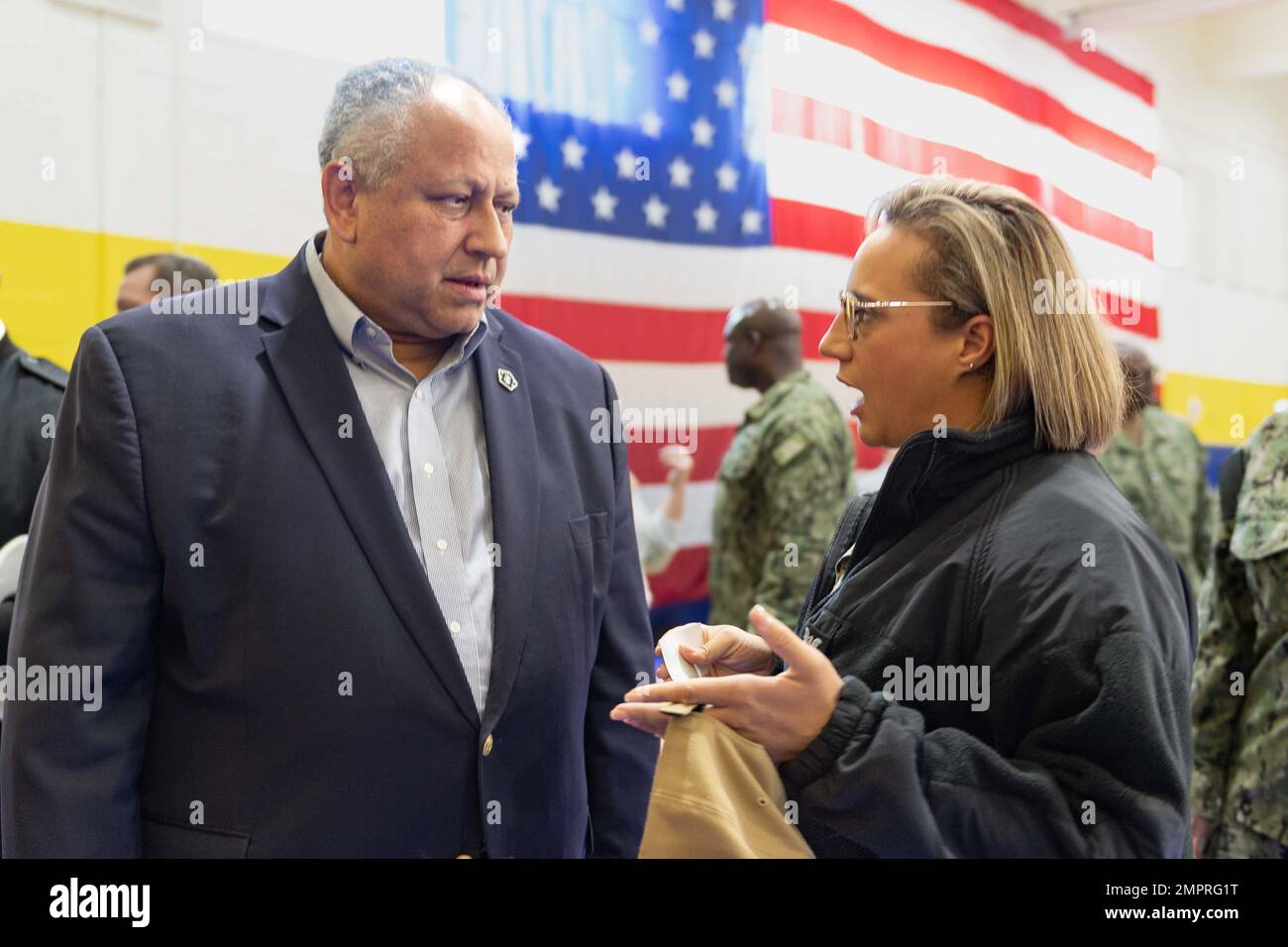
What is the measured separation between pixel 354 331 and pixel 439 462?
0.71 feet

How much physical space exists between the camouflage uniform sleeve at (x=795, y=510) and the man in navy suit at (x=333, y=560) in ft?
6.44

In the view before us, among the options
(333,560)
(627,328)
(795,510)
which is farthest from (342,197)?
(627,328)

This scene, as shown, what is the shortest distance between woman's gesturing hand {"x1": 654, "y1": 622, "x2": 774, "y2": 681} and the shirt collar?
0.55m

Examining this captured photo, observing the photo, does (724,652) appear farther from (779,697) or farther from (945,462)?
(945,462)

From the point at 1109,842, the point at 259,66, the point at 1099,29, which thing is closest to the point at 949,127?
the point at 1099,29

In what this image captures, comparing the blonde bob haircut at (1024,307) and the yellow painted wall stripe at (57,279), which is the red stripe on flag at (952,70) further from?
the blonde bob haircut at (1024,307)

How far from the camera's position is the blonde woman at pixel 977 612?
1184mm

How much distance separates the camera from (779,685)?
3.98ft

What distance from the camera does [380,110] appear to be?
1.63m

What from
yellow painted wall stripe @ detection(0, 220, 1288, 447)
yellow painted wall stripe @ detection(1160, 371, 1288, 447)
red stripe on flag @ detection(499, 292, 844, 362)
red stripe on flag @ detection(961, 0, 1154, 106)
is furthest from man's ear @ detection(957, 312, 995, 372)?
yellow painted wall stripe @ detection(1160, 371, 1288, 447)

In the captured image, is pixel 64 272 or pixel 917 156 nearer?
pixel 64 272

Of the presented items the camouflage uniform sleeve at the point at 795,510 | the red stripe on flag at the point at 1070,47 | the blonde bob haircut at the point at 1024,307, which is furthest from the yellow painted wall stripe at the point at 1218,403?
the blonde bob haircut at the point at 1024,307
